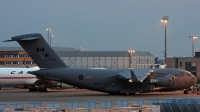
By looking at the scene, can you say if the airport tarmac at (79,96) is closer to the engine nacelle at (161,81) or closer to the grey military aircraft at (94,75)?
the grey military aircraft at (94,75)

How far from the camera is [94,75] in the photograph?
5216cm

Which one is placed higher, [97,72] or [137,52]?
[137,52]

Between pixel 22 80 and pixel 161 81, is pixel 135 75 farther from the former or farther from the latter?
pixel 22 80

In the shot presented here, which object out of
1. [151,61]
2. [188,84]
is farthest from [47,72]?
[151,61]

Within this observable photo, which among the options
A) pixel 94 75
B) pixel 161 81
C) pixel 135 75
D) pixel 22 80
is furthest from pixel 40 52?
pixel 22 80

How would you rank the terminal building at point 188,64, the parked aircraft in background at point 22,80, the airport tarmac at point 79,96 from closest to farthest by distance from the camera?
the airport tarmac at point 79,96, the parked aircraft in background at point 22,80, the terminal building at point 188,64

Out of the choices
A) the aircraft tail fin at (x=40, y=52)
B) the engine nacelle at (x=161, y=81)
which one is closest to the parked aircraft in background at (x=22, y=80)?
the aircraft tail fin at (x=40, y=52)

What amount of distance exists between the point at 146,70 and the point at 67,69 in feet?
29.5

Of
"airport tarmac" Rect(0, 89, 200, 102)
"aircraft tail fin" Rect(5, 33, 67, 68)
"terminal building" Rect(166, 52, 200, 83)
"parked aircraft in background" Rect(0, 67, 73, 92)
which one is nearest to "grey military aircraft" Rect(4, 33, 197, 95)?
"aircraft tail fin" Rect(5, 33, 67, 68)

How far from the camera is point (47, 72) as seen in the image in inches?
1984

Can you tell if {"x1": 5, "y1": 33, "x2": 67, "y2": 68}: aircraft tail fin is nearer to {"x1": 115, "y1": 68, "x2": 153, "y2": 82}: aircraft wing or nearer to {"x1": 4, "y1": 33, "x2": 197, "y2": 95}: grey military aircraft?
{"x1": 4, "y1": 33, "x2": 197, "y2": 95}: grey military aircraft

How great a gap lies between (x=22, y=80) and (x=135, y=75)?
22.3m

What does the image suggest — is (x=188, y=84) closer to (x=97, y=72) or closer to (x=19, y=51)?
(x=97, y=72)

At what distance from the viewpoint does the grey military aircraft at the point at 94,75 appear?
5094cm
